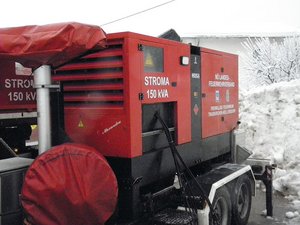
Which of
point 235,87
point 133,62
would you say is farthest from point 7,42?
point 235,87

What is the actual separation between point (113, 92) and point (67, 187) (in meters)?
1.08

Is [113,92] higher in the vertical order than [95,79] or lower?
lower

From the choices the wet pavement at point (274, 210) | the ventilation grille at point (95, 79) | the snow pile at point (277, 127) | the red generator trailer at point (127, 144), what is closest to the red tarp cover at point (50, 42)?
the red generator trailer at point (127, 144)

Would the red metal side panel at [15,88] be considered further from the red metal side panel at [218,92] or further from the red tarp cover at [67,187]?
the red tarp cover at [67,187]

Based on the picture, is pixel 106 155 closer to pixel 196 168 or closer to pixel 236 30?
pixel 196 168

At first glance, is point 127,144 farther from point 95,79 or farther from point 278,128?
point 278,128

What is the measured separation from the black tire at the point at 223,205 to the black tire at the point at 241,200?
7.0 inches

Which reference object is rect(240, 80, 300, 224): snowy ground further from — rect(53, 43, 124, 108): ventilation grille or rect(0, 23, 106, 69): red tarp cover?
rect(0, 23, 106, 69): red tarp cover

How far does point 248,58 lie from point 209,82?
1762 cm

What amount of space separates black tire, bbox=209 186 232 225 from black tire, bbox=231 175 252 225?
0.59 ft

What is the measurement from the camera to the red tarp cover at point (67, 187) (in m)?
3.31

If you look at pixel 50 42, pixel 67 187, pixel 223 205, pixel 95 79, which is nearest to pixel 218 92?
pixel 223 205

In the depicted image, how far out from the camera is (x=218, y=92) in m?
6.00

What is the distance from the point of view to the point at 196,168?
229 inches
